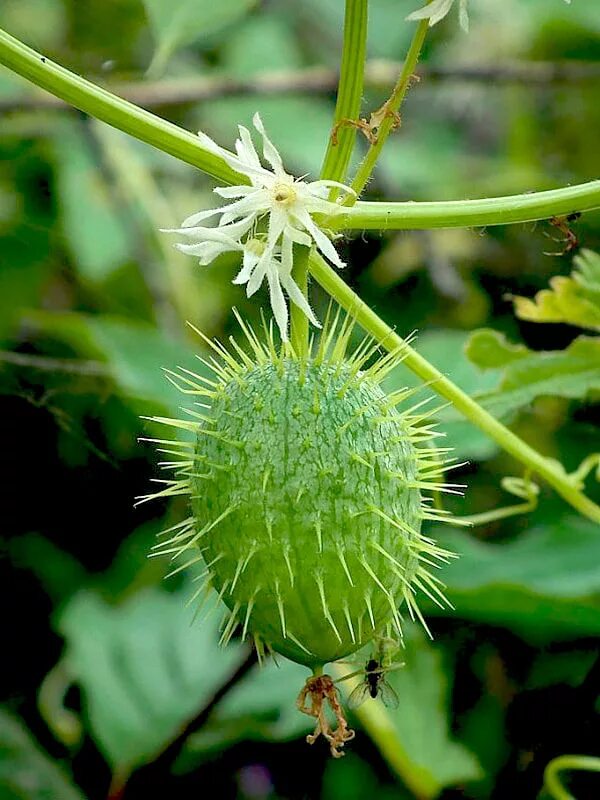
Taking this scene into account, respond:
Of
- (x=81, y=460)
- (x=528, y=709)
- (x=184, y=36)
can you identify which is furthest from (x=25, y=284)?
(x=528, y=709)

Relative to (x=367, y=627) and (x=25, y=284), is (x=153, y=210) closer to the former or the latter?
(x=25, y=284)

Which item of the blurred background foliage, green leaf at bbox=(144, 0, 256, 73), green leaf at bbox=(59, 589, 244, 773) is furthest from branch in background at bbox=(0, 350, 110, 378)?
green leaf at bbox=(144, 0, 256, 73)

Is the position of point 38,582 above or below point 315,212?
below

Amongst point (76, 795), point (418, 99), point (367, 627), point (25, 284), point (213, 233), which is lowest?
point (76, 795)

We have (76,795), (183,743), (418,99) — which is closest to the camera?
(183,743)

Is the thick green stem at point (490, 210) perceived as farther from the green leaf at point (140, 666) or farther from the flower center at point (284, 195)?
the green leaf at point (140, 666)

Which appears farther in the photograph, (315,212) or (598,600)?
(598,600)

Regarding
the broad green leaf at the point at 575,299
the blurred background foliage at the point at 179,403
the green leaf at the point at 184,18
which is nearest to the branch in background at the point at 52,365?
the blurred background foliage at the point at 179,403
